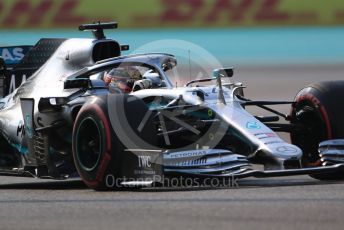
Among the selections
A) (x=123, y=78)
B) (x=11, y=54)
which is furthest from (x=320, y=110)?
(x=11, y=54)

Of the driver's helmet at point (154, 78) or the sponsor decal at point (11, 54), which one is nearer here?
the driver's helmet at point (154, 78)

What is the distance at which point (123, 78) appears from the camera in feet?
34.0

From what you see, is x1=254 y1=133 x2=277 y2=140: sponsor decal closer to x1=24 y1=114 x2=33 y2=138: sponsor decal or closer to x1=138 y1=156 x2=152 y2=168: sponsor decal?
x1=138 y1=156 x2=152 y2=168: sponsor decal

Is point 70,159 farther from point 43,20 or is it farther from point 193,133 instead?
point 43,20

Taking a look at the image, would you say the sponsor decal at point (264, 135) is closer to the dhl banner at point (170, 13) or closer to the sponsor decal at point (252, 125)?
the sponsor decal at point (252, 125)

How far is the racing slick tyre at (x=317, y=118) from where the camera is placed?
9844 millimetres

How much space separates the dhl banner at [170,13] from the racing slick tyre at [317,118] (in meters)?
19.9

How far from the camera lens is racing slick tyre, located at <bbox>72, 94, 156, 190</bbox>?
29.2ft

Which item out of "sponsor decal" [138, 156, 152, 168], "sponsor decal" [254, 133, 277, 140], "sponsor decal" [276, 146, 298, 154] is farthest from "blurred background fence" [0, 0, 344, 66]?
"sponsor decal" [138, 156, 152, 168]

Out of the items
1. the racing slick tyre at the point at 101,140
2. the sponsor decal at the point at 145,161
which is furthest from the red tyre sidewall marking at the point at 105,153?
the sponsor decal at the point at 145,161

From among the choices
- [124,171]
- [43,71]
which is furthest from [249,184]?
[43,71]

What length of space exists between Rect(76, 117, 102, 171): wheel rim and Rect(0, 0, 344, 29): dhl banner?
67.6ft

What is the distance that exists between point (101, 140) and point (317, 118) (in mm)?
2421

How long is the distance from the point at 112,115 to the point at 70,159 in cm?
133
